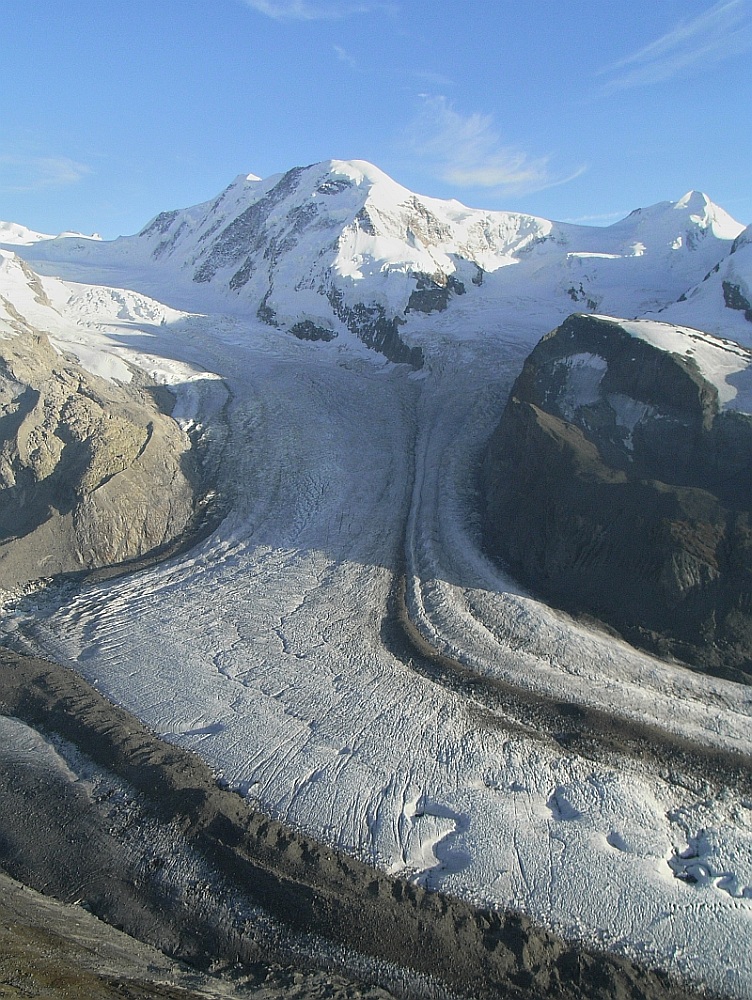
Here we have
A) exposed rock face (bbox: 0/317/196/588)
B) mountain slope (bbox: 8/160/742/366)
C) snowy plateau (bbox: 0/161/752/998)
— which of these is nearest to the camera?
snowy plateau (bbox: 0/161/752/998)

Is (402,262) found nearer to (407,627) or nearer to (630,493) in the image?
(630,493)

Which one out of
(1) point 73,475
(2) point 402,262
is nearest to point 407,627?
(1) point 73,475

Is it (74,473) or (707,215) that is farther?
(707,215)

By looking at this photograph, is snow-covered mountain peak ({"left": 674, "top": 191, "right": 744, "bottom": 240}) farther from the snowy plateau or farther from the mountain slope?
the snowy plateau

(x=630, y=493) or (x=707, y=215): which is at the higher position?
(x=707, y=215)

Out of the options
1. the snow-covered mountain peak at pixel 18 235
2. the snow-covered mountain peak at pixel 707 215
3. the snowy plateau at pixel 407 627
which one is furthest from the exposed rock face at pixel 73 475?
the snow-covered mountain peak at pixel 18 235

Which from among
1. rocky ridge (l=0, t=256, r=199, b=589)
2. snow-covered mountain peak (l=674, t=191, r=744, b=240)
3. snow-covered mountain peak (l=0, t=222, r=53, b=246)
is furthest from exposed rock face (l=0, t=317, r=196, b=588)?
snow-covered mountain peak (l=0, t=222, r=53, b=246)
